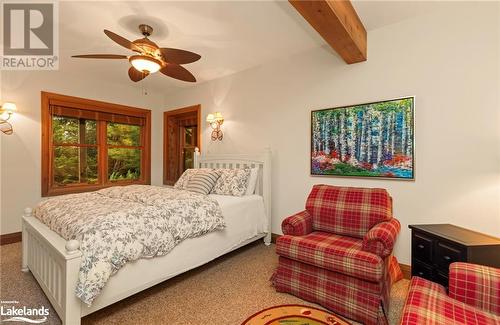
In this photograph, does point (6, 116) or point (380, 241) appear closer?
point (380, 241)

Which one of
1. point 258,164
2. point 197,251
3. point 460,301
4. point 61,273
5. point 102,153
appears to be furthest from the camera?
point 102,153

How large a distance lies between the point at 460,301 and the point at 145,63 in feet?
8.93

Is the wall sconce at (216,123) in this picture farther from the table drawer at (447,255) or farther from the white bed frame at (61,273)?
the table drawer at (447,255)

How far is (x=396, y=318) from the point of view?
1798 millimetres

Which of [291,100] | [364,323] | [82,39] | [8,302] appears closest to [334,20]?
[291,100]

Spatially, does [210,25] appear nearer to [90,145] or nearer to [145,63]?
[145,63]

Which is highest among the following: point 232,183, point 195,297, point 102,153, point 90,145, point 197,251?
point 90,145

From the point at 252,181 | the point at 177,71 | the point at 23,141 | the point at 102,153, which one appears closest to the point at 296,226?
the point at 252,181

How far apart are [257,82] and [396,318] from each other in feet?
10.2

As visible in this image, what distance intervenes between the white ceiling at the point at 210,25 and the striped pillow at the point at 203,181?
1.56 metres

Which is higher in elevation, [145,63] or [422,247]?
[145,63]

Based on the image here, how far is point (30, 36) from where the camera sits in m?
2.62

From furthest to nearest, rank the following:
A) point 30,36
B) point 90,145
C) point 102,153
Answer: point 102,153
point 90,145
point 30,36

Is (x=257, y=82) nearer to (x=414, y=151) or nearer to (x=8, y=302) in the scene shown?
(x=414, y=151)
